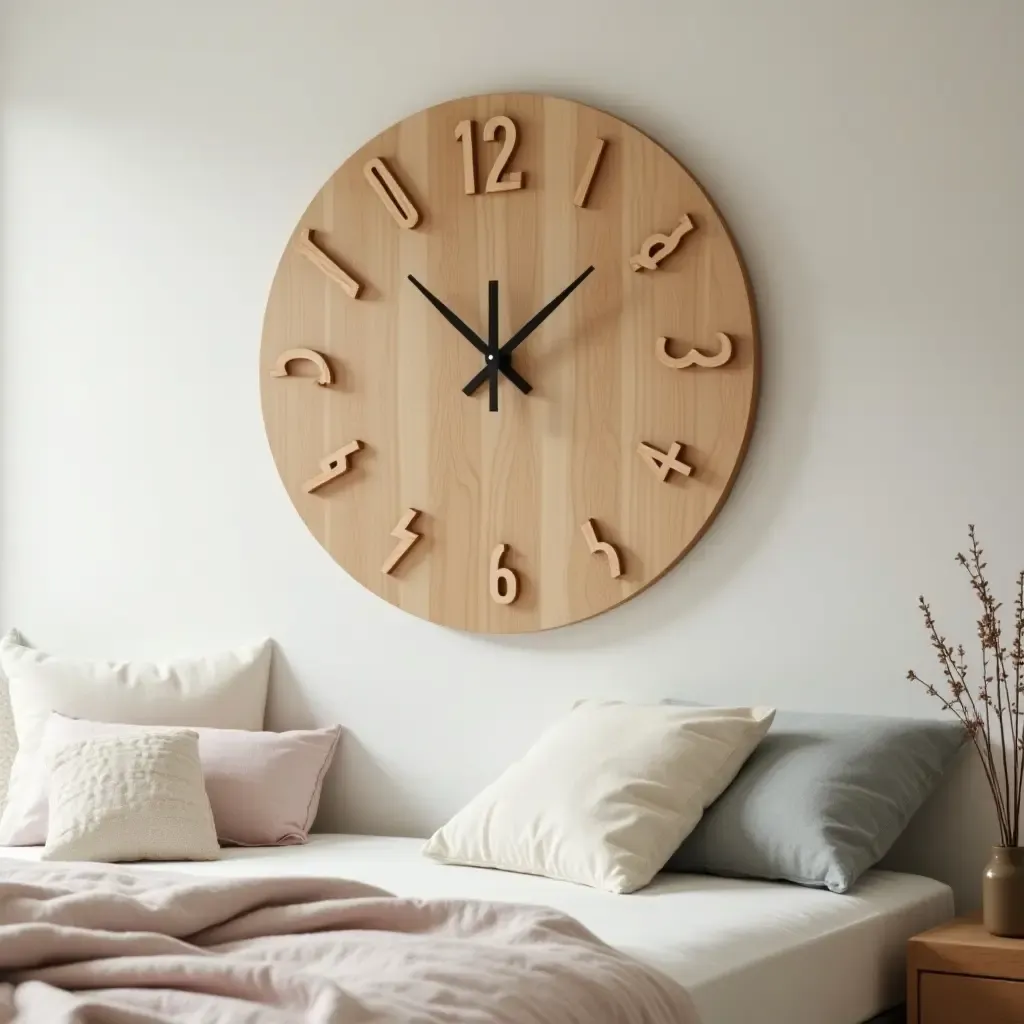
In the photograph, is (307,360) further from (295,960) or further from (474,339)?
(295,960)

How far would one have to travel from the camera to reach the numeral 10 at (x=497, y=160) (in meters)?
3.12

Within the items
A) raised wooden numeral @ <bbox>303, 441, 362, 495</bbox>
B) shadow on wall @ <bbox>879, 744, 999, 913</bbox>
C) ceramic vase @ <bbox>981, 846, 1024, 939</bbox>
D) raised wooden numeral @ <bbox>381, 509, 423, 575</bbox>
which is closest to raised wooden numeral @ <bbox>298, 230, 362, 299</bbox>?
raised wooden numeral @ <bbox>303, 441, 362, 495</bbox>

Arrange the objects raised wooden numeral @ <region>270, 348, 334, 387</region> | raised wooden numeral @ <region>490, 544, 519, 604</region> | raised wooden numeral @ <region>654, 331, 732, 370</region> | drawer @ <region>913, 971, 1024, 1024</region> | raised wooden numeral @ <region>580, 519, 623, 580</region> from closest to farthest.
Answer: drawer @ <region>913, 971, 1024, 1024</region> < raised wooden numeral @ <region>654, 331, 732, 370</region> < raised wooden numeral @ <region>580, 519, 623, 580</region> < raised wooden numeral @ <region>490, 544, 519, 604</region> < raised wooden numeral @ <region>270, 348, 334, 387</region>

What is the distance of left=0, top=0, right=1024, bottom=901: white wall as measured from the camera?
9.02 ft

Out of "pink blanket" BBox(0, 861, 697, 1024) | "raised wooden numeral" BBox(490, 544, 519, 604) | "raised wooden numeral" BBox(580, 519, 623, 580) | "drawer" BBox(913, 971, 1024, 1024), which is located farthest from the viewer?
"raised wooden numeral" BBox(490, 544, 519, 604)

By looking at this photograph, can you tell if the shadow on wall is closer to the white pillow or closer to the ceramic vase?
the ceramic vase

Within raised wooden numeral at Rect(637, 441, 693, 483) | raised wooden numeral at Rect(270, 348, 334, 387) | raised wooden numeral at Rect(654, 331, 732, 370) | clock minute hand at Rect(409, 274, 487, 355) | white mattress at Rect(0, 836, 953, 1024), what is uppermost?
clock minute hand at Rect(409, 274, 487, 355)

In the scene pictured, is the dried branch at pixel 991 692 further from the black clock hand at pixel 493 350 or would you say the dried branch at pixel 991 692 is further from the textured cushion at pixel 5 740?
the textured cushion at pixel 5 740

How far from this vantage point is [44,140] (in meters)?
3.79

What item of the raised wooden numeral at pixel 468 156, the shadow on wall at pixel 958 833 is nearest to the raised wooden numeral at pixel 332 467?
the raised wooden numeral at pixel 468 156

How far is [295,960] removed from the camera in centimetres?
182

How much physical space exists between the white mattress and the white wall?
339mm

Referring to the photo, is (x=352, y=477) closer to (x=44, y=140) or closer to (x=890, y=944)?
(x=44, y=140)

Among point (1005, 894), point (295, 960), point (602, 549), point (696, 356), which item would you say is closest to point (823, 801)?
point (1005, 894)
